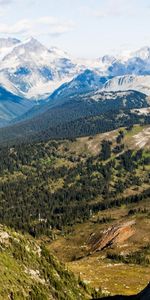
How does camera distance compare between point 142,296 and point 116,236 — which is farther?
point 116,236

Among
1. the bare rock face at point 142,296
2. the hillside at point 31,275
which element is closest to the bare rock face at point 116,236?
the bare rock face at point 142,296

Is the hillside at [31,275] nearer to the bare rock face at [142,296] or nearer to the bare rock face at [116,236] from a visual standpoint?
the bare rock face at [142,296]

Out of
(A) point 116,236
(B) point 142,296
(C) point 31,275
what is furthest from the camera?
(A) point 116,236

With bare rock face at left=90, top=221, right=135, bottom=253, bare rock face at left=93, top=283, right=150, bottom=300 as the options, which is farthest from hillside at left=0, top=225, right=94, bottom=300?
bare rock face at left=90, top=221, right=135, bottom=253

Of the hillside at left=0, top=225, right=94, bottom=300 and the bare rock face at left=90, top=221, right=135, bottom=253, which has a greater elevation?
the hillside at left=0, top=225, right=94, bottom=300

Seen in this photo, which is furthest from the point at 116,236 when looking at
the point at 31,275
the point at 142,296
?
the point at 142,296

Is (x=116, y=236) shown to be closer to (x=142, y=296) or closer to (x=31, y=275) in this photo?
(x=31, y=275)

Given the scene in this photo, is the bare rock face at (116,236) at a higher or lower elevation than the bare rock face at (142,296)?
lower

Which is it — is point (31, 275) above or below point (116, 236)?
above

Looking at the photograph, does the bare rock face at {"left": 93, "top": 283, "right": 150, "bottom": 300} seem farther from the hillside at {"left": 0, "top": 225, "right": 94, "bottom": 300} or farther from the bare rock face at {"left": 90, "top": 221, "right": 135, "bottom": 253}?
the bare rock face at {"left": 90, "top": 221, "right": 135, "bottom": 253}
